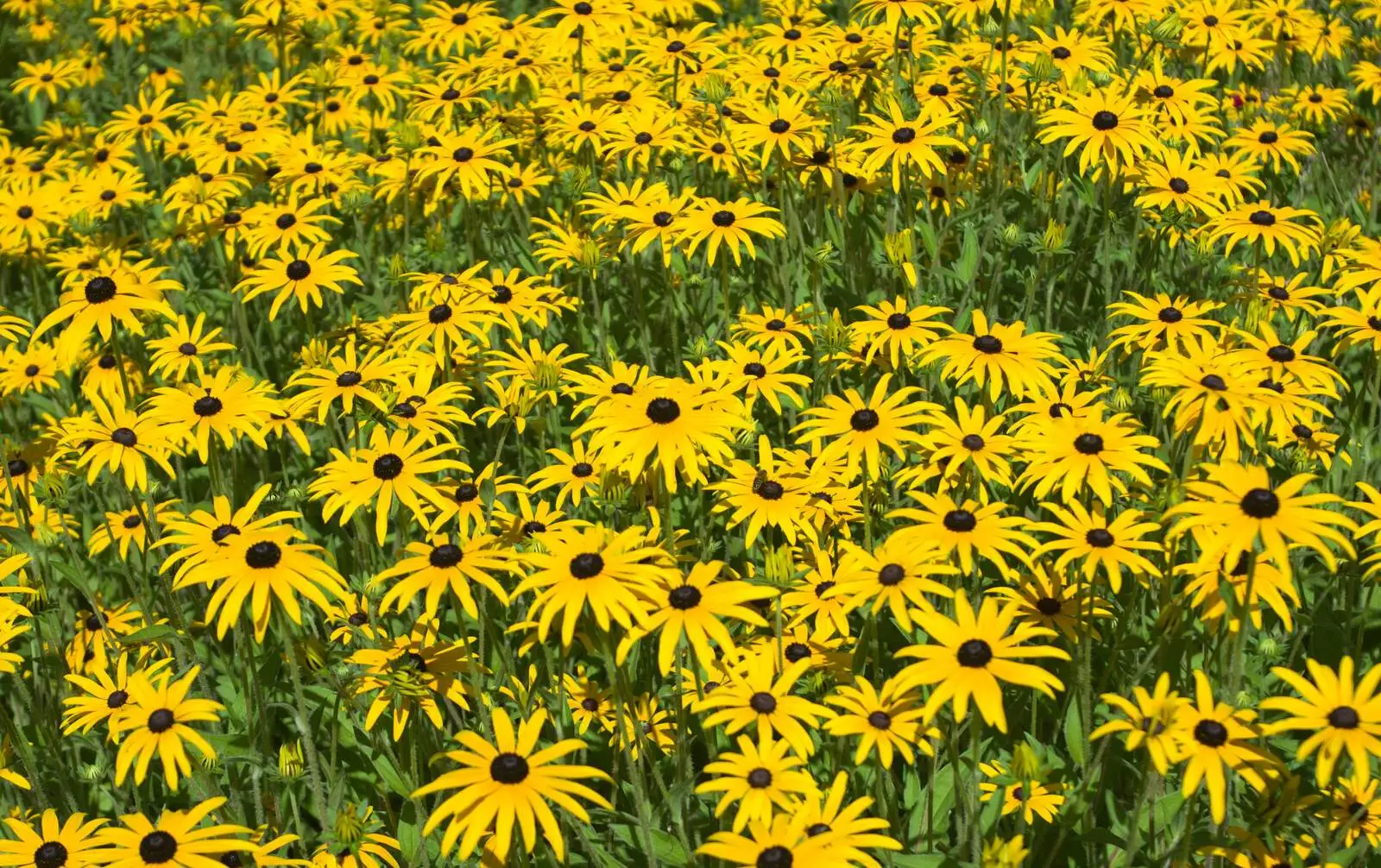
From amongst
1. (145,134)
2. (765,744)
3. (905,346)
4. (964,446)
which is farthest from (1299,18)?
(145,134)

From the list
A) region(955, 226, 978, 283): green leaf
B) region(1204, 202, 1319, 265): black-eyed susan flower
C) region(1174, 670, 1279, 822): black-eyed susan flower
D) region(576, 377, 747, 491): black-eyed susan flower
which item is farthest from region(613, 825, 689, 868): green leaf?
region(1204, 202, 1319, 265): black-eyed susan flower

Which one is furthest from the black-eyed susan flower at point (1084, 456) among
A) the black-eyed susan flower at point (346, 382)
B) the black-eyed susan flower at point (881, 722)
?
the black-eyed susan flower at point (346, 382)

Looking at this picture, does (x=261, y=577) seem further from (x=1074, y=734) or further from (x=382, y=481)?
(x=1074, y=734)

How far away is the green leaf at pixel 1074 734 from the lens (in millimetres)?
3576

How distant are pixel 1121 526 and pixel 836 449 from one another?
3.01ft

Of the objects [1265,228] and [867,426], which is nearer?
[867,426]

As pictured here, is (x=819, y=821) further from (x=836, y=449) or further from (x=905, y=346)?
(x=905, y=346)

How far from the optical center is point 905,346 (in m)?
4.75

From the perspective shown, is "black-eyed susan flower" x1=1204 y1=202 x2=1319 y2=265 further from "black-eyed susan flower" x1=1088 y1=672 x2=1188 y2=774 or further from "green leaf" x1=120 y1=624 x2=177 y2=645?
"green leaf" x1=120 y1=624 x2=177 y2=645

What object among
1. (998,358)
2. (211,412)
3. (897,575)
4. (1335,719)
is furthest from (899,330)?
(211,412)

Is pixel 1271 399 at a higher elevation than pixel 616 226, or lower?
higher

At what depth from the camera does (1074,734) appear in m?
3.64

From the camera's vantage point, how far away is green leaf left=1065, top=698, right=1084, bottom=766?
3.58m

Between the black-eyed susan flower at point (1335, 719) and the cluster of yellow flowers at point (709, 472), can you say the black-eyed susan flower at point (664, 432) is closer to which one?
the cluster of yellow flowers at point (709, 472)
